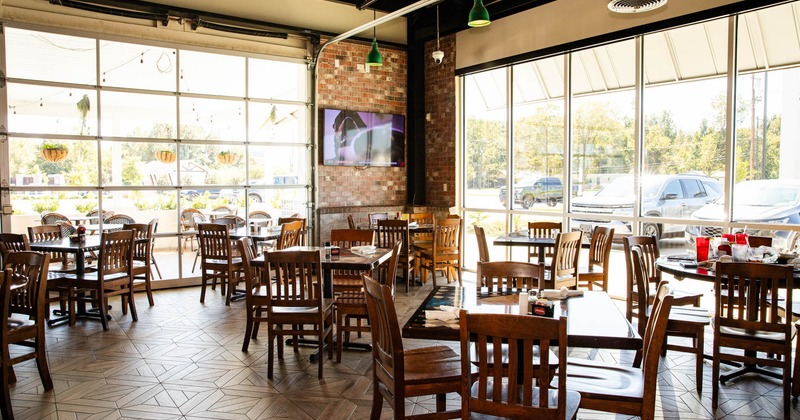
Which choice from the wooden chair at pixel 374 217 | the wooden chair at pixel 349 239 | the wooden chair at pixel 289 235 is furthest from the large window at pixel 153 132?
the wooden chair at pixel 349 239

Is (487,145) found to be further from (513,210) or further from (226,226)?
(226,226)

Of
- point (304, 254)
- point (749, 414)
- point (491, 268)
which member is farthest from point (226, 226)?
point (749, 414)

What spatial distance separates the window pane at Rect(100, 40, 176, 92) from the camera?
6.93 metres

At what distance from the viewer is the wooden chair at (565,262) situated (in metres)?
5.22

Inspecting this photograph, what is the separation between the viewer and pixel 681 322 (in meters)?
3.77

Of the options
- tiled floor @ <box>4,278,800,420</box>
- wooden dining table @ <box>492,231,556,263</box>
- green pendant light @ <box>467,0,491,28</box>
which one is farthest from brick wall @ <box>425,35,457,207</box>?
tiled floor @ <box>4,278,800,420</box>

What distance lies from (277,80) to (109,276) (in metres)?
3.87

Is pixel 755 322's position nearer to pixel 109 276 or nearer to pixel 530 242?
pixel 530 242

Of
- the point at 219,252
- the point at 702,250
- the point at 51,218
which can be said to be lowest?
the point at 219,252

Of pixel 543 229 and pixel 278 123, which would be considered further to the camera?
pixel 278 123

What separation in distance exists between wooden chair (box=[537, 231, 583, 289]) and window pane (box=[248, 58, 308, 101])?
475 cm

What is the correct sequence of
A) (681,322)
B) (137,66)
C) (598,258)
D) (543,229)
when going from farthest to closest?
(137,66), (543,229), (598,258), (681,322)

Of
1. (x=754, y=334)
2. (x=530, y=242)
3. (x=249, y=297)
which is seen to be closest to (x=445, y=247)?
(x=530, y=242)

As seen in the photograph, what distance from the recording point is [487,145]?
27.3 ft
